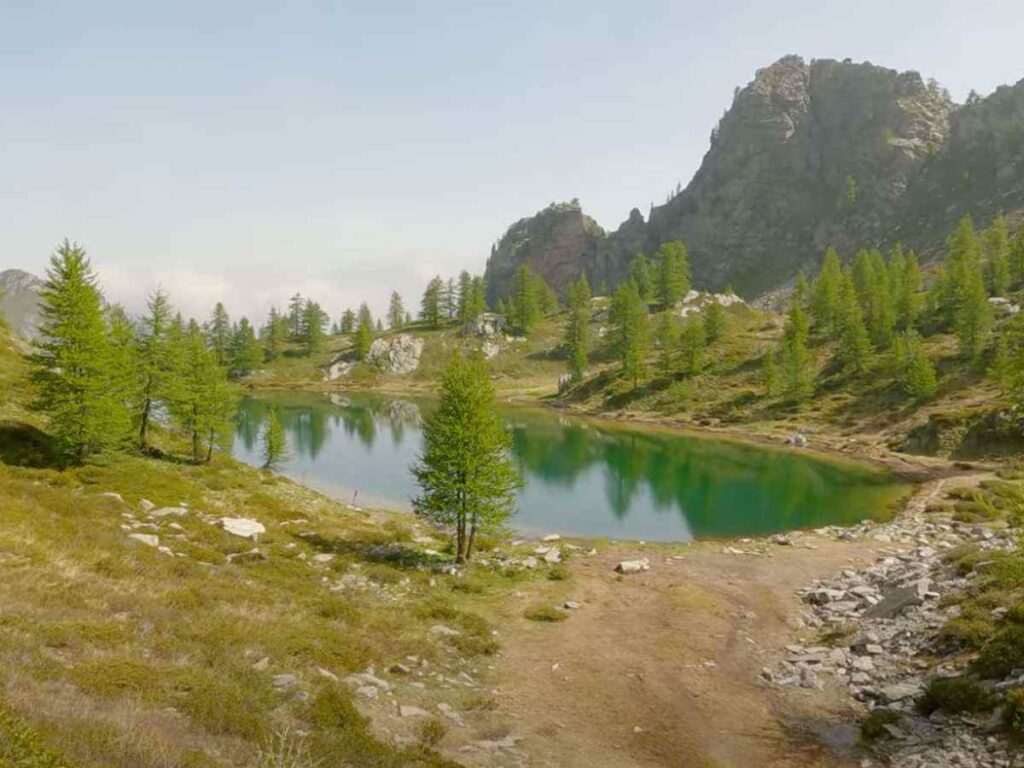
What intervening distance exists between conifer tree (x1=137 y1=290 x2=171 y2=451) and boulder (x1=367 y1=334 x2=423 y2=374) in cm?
12402

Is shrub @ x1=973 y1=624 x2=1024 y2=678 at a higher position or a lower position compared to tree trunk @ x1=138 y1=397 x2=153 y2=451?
lower

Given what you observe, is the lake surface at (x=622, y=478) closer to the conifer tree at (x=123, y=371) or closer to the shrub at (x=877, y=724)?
the conifer tree at (x=123, y=371)

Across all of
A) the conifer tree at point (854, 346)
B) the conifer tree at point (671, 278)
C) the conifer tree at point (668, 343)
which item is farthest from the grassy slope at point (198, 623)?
the conifer tree at point (671, 278)

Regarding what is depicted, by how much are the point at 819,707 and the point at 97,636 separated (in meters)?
21.8

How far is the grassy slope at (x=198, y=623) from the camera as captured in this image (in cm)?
1254

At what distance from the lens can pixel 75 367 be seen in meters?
39.2

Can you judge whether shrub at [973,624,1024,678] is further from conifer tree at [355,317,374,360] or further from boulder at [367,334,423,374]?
conifer tree at [355,317,374,360]

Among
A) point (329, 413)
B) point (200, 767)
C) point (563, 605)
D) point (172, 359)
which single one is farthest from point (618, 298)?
point (200, 767)

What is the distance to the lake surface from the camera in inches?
2112

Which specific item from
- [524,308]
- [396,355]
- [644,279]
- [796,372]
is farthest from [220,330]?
[796,372]

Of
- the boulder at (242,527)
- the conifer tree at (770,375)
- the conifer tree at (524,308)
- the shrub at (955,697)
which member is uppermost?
the conifer tree at (524,308)

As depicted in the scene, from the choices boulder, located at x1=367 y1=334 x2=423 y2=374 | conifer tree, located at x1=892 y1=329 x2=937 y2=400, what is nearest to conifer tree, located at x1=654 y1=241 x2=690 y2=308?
boulder, located at x1=367 y1=334 x2=423 y2=374

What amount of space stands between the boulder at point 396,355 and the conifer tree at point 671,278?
69050mm

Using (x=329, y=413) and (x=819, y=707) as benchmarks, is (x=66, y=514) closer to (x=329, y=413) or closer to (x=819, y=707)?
(x=819, y=707)
